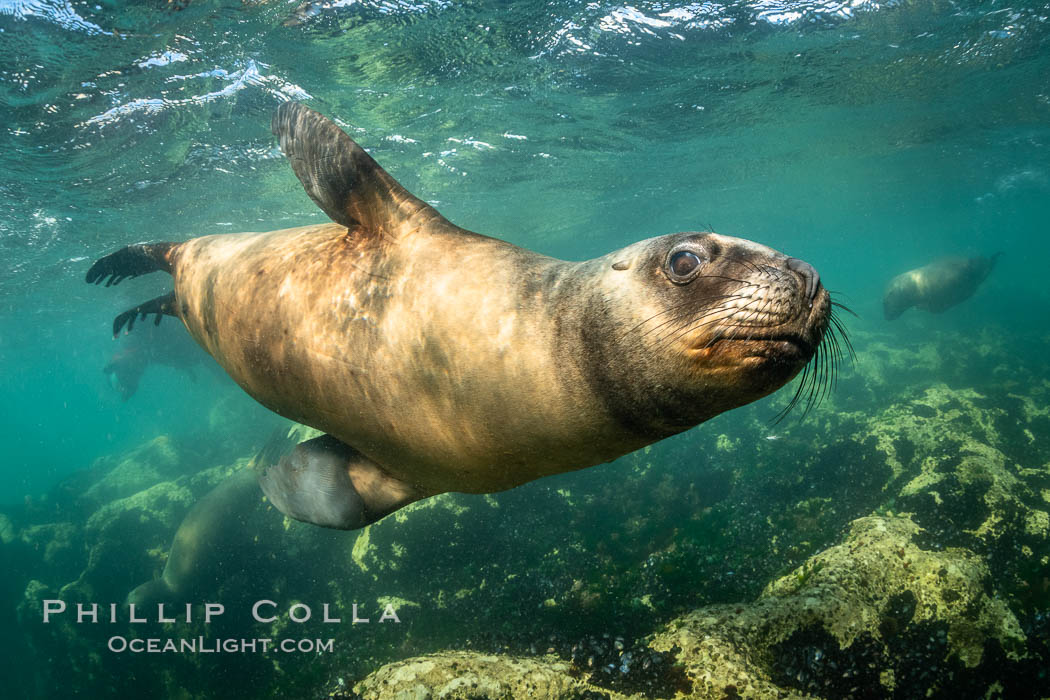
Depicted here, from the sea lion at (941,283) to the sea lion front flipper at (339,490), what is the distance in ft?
59.4

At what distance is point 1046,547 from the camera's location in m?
3.60

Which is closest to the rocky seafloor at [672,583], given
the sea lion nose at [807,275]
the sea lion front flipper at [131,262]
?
the sea lion nose at [807,275]

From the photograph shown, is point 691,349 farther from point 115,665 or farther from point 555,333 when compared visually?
point 115,665

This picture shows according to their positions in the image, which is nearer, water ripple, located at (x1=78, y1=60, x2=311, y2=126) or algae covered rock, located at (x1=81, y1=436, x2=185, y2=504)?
water ripple, located at (x1=78, y1=60, x2=311, y2=126)

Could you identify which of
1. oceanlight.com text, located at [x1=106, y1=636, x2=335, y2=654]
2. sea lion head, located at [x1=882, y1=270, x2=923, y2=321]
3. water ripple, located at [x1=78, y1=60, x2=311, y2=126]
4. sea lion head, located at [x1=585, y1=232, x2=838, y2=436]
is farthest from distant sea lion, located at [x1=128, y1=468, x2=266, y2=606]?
sea lion head, located at [x1=882, y1=270, x2=923, y2=321]

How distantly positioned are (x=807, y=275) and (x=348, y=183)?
2.14m

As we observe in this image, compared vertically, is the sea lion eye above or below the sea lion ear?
below

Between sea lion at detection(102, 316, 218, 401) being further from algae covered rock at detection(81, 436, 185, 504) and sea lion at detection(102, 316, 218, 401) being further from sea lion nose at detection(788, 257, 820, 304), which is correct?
sea lion nose at detection(788, 257, 820, 304)

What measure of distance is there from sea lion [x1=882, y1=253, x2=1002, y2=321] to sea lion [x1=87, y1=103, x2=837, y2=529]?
17581mm

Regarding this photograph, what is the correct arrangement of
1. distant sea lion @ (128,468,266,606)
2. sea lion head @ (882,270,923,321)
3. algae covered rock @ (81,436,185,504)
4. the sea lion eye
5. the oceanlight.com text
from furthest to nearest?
1. algae covered rock @ (81,436,185,504)
2. sea lion head @ (882,270,923,321)
3. distant sea lion @ (128,468,266,606)
4. the oceanlight.com text
5. the sea lion eye

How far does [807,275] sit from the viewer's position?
1.61 metres

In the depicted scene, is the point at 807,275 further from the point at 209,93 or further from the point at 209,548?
the point at 209,93

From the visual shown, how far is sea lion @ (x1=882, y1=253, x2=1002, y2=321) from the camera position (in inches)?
587

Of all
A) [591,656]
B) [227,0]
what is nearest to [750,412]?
[591,656]
